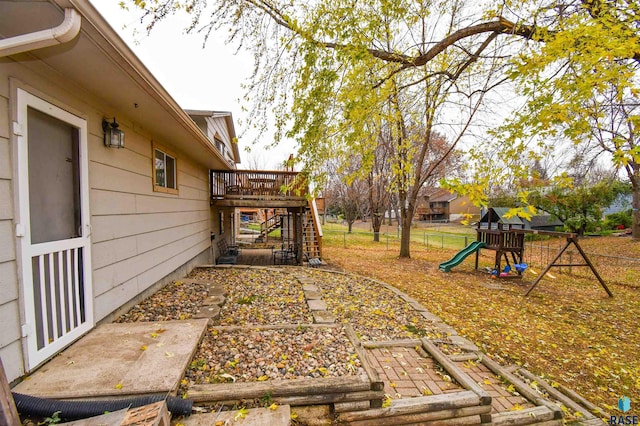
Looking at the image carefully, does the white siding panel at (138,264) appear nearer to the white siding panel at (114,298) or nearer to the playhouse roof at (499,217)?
the white siding panel at (114,298)

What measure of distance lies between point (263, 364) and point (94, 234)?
237 centimetres

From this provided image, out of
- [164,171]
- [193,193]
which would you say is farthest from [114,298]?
[193,193]

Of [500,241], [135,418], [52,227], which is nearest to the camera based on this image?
[135,418]

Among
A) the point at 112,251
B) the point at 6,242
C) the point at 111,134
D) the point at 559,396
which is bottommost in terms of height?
the point at 559,396

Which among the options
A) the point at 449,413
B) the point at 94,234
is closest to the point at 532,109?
the point at 449,413

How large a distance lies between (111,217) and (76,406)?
7.37 feet

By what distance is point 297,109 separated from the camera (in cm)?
501

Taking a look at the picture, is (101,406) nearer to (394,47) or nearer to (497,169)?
(497,169)

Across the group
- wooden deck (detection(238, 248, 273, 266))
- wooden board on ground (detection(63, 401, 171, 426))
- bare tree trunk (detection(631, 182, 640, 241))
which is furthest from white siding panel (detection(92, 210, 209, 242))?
bare tree trunk (detection(631, 182, 640, 241))

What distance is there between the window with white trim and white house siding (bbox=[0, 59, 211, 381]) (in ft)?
0.45

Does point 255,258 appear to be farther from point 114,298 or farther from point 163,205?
point 114,298

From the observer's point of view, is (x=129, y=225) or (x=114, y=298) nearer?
(x=114, y=298)

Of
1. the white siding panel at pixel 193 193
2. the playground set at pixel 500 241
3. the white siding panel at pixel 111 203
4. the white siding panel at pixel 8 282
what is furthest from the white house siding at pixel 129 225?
the playground set at pixel 500 241

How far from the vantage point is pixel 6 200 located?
81.0 inches
